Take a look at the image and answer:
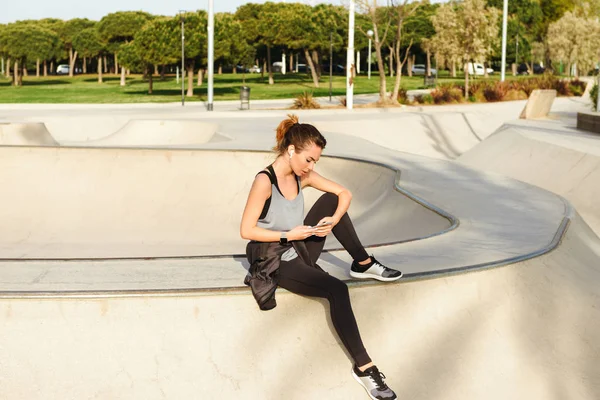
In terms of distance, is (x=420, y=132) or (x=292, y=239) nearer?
(x=292, y=239)

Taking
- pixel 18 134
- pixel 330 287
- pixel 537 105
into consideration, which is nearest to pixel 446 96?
pixel 537 105

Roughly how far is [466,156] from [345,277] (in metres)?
13.2

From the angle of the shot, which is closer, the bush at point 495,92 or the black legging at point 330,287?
the black legging at point 330,287

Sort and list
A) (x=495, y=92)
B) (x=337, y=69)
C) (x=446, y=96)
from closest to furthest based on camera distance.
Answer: (x=446, y=96), (x=495, y=92), (x=337, y=69)

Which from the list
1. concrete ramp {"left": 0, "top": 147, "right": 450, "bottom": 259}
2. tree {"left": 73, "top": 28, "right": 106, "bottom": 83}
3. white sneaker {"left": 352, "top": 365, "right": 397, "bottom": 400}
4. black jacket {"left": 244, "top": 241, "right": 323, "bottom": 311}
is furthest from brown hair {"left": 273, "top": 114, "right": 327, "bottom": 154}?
tree {"left": 73, "top": 28, "right": 106, "bottom": 83}

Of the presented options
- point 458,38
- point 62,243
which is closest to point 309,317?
point 62,243

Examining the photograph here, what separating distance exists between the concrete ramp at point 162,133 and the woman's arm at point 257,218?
15.9m

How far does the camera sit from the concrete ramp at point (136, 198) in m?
11.6

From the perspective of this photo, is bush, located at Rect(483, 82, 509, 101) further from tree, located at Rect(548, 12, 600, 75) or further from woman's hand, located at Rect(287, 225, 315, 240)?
tree, located at Rect(548, 12, 600, 75)

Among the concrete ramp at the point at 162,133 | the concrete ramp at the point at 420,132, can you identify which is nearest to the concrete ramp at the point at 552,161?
the concrete ramp at the point at 420,132

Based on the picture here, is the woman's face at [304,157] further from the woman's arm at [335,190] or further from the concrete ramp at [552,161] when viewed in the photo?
the concrete ramp at [552,161]

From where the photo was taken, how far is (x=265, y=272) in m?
5.24

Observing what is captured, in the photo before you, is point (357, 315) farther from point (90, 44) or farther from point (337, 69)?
point (337, 69)

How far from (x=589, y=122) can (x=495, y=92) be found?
62.5ft
